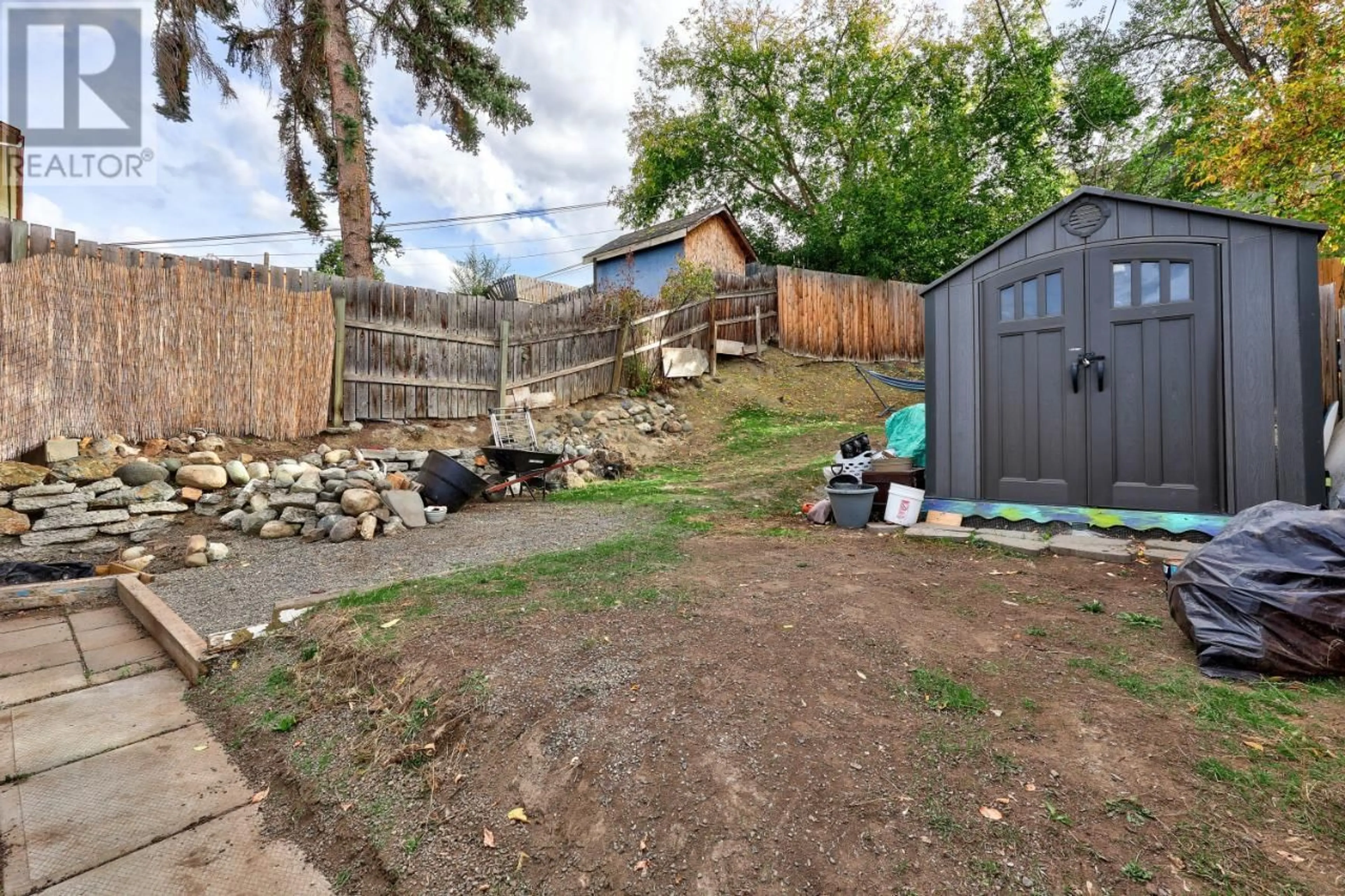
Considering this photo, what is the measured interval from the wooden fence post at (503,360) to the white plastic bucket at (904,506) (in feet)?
17.6

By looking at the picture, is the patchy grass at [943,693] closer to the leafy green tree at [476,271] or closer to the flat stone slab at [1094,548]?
the flat stone slab at [1094,548]

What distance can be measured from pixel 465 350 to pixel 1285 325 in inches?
303

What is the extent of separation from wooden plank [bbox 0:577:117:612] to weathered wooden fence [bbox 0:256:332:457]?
1709mm

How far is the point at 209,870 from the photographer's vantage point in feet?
4.88

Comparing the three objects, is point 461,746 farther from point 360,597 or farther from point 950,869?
point 360,597

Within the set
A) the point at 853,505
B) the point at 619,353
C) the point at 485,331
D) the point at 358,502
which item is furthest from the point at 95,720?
the point at 619,353

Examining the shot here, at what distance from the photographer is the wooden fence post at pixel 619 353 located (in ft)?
31.3

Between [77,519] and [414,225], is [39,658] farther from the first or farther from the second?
[414,225]

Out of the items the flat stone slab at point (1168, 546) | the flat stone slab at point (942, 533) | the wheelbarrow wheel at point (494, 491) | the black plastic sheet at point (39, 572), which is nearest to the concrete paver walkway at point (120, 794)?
the black plastic sheet at point (39, 572)

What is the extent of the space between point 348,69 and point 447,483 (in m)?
6.39

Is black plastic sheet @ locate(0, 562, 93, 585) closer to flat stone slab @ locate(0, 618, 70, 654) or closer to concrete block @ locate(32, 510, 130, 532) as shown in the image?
concrete block @ locate(32, 510, 130, 532)

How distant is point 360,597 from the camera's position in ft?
9.92

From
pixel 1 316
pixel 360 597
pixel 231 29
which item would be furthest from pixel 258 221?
pixel 360 597

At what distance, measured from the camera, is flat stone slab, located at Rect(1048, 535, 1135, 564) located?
3.53 meters
